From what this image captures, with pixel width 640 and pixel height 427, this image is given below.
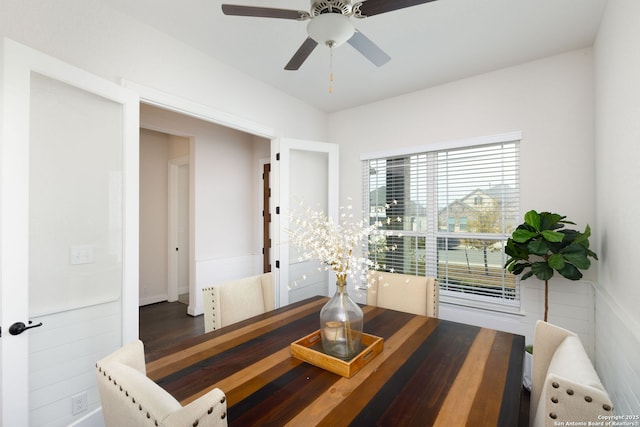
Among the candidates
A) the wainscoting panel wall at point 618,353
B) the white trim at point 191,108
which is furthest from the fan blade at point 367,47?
the wainscoting panel wall at point 618,353

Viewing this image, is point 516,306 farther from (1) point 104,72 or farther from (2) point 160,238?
(2) point 160,238

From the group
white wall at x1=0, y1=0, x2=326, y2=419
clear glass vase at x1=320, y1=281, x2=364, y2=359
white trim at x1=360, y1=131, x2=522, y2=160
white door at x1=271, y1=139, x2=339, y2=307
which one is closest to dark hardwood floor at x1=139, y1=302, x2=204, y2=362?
white door at x1=271, y1=139, x2=339, y2=307

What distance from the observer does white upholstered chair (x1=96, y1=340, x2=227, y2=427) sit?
606 mm

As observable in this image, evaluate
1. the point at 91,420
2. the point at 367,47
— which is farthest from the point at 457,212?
the point at 91,420

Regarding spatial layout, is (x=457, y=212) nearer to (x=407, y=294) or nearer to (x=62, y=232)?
(x=407, y=294)

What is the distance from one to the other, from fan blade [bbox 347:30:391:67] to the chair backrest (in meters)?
1.35

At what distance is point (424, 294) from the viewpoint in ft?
6.91

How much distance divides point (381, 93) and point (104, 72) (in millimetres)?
2699

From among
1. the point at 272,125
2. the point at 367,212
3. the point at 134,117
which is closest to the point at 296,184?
the point at 272,125

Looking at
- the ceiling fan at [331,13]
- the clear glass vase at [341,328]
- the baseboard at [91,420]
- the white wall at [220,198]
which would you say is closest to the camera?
the clear glass vase at [341,328]

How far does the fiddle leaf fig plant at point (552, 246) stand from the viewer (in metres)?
2.21

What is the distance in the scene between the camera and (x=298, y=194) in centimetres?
363

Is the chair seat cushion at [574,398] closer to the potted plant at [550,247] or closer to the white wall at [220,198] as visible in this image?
the potted plant at [550,247]

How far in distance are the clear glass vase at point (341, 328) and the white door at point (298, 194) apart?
1.78m
